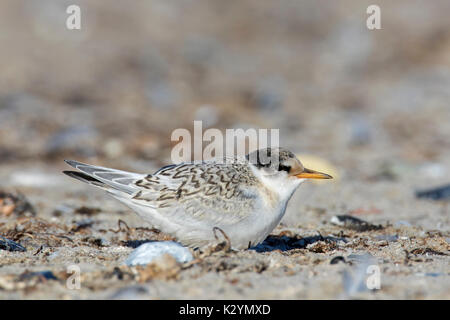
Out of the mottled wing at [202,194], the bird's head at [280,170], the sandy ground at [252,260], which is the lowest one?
the sandy ground at [252,260]

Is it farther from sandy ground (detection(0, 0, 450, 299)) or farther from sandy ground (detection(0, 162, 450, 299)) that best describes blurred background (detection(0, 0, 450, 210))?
sandy ground (detection(0, 162, 450, 299))

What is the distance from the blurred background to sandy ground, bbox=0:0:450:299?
4cm

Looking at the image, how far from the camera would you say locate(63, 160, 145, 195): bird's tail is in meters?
4.17

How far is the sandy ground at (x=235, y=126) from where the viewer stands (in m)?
3.49

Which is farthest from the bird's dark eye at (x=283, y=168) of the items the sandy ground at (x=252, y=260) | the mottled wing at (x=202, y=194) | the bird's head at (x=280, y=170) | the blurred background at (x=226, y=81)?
the blurred background at (x=226, y=81)

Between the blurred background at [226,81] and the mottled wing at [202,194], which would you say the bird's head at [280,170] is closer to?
the mottled wing at [202,194]

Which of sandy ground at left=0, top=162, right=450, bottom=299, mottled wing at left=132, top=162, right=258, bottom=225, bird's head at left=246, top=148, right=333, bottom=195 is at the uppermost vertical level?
bird's head at left=246, top=148, right=333, bottom=195

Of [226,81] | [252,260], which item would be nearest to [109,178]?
[252,260]

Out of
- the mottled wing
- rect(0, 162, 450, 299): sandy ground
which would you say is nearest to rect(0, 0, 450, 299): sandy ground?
rect(0, 162, 450, 299): sandy ground

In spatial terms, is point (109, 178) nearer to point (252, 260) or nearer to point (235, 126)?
point (252, 260)

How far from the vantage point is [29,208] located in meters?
5.71

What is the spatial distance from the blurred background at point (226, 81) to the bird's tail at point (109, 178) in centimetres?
332

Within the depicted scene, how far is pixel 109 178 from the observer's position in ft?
13.7
